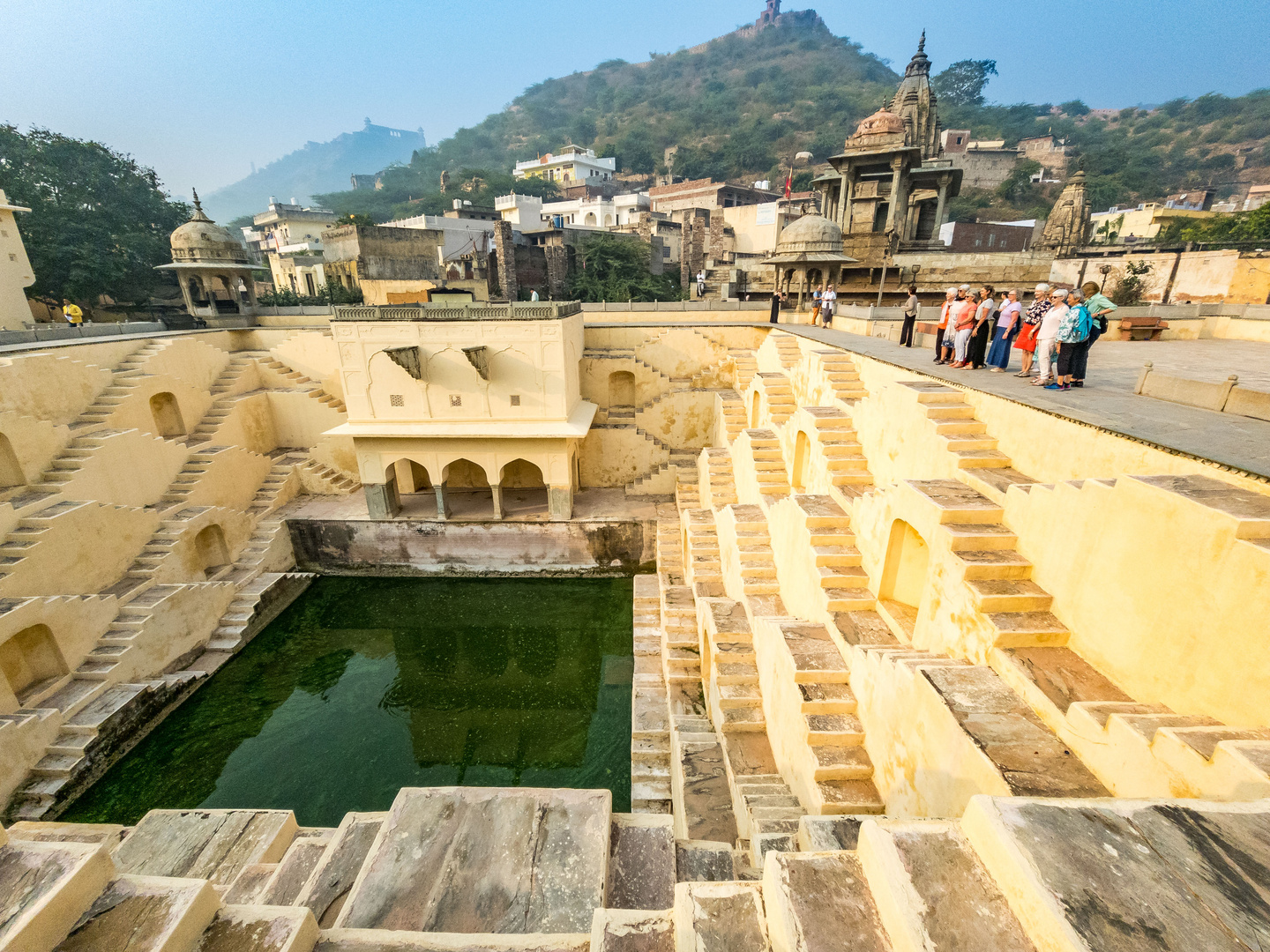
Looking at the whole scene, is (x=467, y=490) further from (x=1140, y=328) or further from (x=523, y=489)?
(x=1140, y=328)

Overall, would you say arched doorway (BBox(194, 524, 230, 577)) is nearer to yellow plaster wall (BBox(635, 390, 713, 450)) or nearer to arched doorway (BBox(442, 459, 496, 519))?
arched doorway (BBox(442, 459, 496, 519))

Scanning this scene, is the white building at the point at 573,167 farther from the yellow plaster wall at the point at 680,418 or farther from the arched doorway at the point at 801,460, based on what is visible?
the arched doorway at the point at 801,460

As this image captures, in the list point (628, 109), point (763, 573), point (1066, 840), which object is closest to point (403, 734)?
point (763, 573)

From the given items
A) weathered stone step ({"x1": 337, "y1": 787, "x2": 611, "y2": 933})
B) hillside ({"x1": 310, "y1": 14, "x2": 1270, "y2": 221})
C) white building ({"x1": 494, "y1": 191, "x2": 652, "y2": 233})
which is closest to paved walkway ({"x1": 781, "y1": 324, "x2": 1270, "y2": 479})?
weathered stone step ({"x1": 337, "y1": 787, "x2": 611, "y2": 933})

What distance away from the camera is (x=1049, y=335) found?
21.3ft

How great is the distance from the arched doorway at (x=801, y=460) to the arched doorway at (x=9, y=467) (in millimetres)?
16349

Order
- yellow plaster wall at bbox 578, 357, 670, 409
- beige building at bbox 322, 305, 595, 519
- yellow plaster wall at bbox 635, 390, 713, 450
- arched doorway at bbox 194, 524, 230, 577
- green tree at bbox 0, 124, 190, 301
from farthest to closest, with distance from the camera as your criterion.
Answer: green tree at bbox 0, 124, 190, 301 → yellow plaster wall at bbox 578, 357, 670, 409 → yellow plaster wall at bbox 635, 390, 713, 450 → arched doorway at bbox 194, 524, 230, 577 → beige building at bbox 322, 305, 595, 519

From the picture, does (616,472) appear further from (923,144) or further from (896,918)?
(923,144)

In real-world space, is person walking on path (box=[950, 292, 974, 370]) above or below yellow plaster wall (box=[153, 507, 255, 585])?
above

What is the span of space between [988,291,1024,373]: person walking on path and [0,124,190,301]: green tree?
30.5 metres

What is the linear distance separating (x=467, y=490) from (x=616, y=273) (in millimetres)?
20678

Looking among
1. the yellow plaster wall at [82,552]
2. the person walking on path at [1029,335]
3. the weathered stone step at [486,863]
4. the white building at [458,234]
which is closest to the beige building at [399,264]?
the white building at [458,234]

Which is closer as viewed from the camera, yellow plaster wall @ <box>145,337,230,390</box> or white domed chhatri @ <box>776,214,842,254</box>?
yellow plaster wall @ <box>145,337,230,390</box>

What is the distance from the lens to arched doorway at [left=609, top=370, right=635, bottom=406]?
18.1 m
